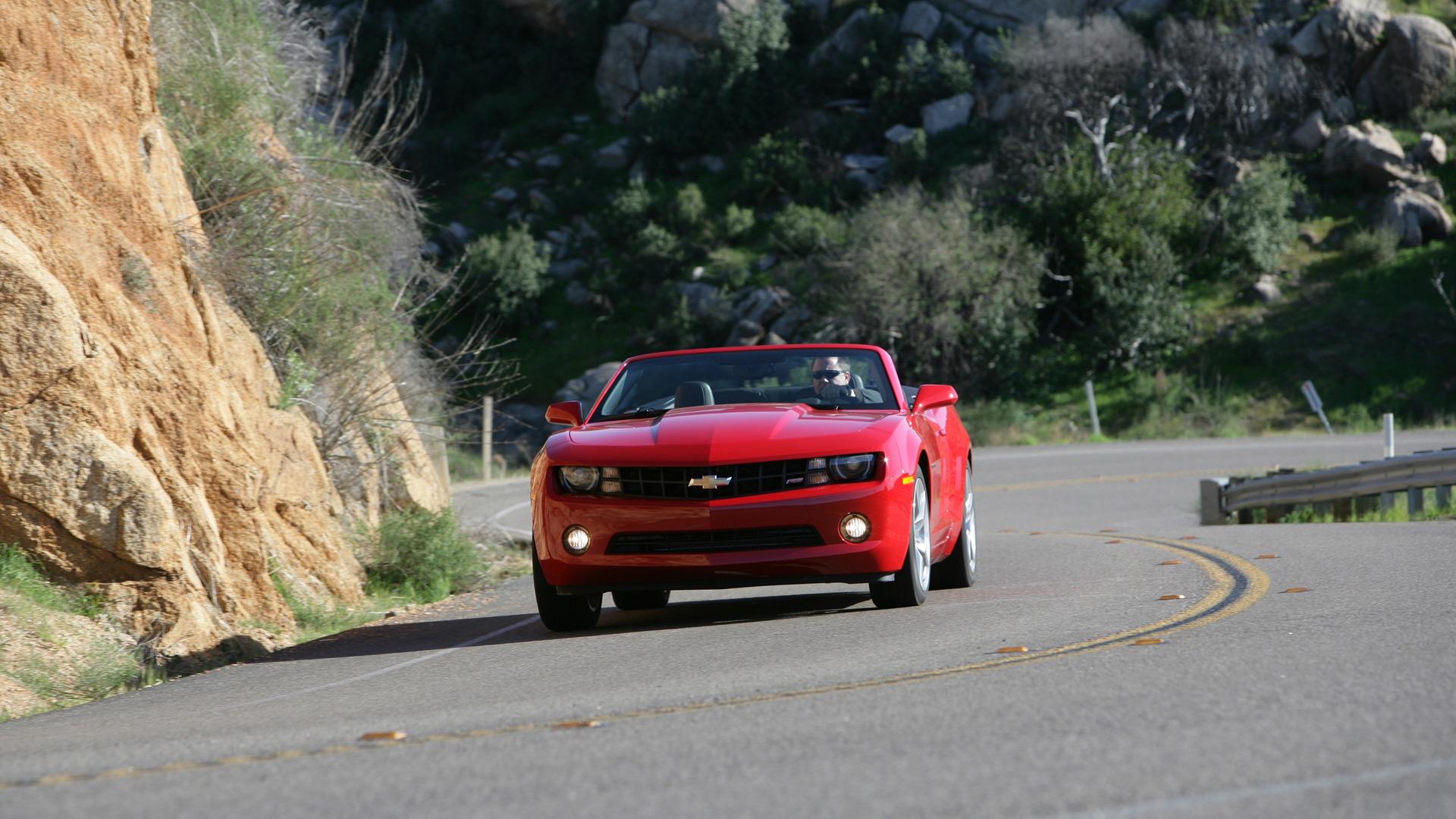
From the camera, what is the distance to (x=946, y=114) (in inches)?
2157

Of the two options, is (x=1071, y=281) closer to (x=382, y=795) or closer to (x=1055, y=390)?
(x=1055, y=390)

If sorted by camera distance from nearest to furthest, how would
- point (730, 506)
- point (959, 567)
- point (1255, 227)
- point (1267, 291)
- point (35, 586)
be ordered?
point (730, 506)
point (35, 586)
point (959, 567)
point (1267, 291)
point (1255, 227)

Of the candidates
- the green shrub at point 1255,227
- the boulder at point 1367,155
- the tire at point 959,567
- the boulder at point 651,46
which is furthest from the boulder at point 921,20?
the tire at point 959,567

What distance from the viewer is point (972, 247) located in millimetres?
41344

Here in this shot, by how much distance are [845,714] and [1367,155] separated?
44.3 meters

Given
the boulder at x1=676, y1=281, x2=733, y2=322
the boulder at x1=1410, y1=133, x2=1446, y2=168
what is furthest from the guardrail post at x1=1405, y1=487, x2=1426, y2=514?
the boulder at x1=1410, y1=133, x2=1446, y2=168

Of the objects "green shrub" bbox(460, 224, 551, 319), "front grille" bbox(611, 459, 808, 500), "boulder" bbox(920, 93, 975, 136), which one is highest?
"boulder" bbox(920, 93, 975, 136)

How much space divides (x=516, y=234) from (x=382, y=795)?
49.3 metres

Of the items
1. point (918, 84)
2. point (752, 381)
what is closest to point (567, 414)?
point (752, 381)

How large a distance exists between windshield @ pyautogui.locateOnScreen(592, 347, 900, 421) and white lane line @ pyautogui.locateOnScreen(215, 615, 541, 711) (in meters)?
1.42

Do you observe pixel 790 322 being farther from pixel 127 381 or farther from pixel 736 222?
pixel 127 381

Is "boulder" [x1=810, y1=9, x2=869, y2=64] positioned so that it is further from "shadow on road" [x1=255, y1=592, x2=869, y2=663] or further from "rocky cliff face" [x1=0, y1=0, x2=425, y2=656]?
"shadow on road" [x1=255, y1=592, x2=869, y2=663]

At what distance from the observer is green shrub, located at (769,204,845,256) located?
4759 centimetres

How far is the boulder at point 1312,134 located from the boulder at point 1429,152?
9.33 feet
